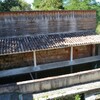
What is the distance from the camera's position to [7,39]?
13.8m

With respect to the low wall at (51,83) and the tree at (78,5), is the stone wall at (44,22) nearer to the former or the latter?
the low wall at (51,83)

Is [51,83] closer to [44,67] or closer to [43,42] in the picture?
[44,67]

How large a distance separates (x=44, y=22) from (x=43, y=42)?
7.78 ft

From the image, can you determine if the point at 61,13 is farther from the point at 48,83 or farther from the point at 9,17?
the point at 48,83

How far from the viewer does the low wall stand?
33.4ft

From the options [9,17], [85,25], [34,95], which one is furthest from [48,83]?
[85,25]

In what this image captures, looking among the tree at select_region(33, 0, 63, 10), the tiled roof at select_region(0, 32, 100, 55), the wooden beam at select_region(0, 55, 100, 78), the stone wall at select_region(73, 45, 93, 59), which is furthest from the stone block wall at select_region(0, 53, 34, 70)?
the tree at select_region(33, 0, 63, 10)

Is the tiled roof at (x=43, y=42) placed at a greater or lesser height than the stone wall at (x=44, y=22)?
lesser

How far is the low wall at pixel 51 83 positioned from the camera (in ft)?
33.4

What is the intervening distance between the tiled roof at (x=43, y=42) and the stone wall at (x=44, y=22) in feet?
1.97

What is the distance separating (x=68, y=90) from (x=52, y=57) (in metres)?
4.63

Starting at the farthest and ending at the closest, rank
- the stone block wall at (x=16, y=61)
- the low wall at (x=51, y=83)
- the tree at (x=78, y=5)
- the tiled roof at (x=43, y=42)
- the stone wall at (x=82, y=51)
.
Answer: the tree at (x=78, y=5)
the stone wall at (x=82, y=51)
the stone block wall at (x=16, y=61)
the tiled roof at (x=43, y=42)
the low wall at (x=51, y=83)

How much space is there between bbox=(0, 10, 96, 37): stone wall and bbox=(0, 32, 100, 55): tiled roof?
602 mm

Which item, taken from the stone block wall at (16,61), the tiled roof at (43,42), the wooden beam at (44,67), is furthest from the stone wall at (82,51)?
the stone block wall at (16,61)
